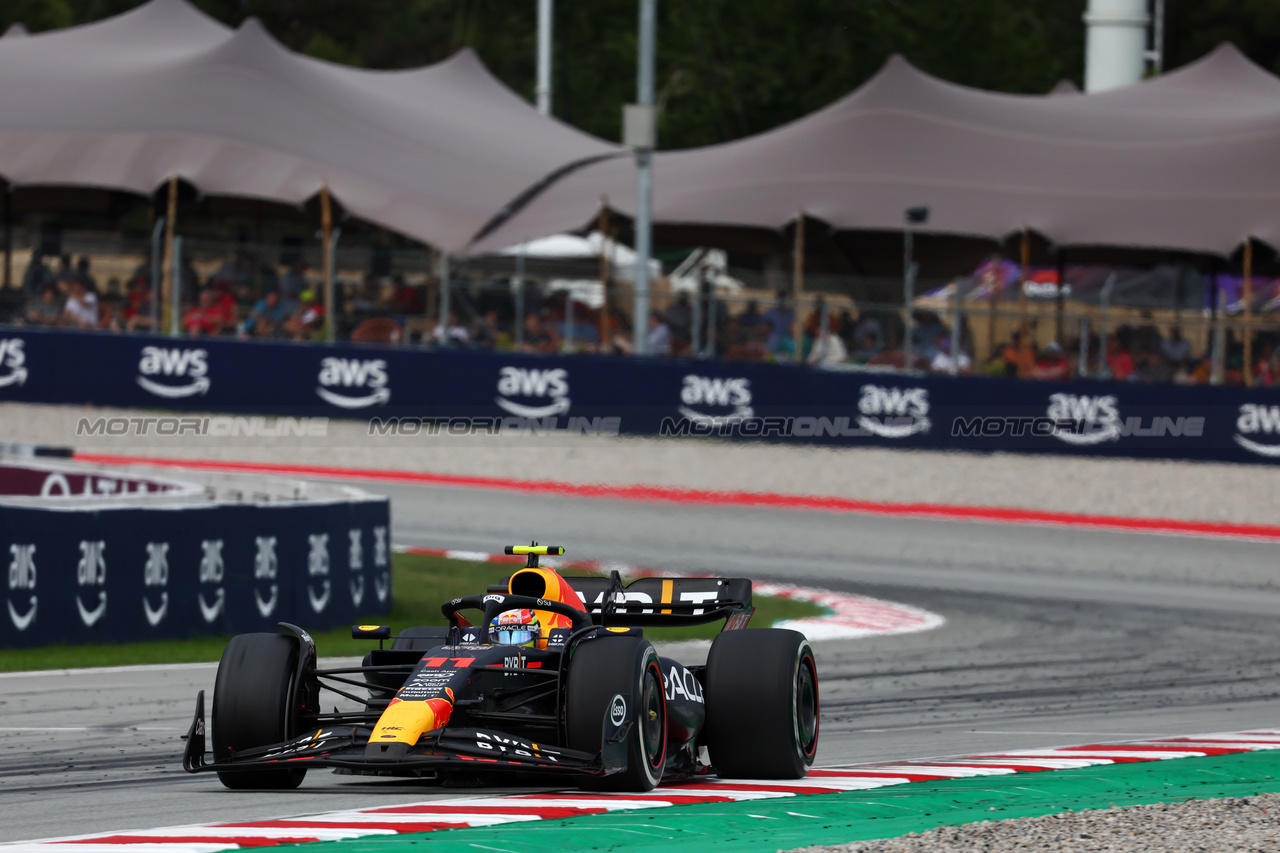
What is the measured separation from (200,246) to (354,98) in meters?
10.6

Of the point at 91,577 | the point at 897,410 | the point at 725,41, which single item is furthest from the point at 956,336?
the point at 725,41

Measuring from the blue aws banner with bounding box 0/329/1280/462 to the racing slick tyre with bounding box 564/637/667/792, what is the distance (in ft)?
51.1

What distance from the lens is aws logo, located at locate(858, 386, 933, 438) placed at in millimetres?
22625

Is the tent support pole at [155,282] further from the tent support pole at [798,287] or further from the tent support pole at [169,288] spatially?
the tent support pole at [798,287]

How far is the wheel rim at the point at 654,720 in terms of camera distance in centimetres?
731

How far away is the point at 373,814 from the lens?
6.71m

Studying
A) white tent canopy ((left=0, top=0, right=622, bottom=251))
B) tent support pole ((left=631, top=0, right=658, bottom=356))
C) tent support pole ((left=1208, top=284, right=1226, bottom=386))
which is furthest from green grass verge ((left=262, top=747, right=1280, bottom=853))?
white tent canopy ((left=0, top=0, right=622, bottom=251))

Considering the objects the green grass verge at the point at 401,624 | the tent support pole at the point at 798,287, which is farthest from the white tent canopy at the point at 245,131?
the green grass verge at the point at 401,624

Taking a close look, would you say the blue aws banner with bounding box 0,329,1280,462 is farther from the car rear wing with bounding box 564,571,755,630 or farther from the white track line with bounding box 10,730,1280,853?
the car rear wing with bounding box 564,571,755,630

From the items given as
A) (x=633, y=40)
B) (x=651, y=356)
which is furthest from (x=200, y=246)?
(x=633, y=40)

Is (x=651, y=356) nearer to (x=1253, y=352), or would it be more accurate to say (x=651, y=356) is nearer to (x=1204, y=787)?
(x=1253, y=352)

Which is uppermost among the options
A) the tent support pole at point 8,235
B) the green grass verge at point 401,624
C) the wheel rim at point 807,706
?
the tent support pole at point 8,235

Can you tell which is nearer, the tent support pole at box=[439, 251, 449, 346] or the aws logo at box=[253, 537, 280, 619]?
the aws logo at box=[253, 537, 280, 619]

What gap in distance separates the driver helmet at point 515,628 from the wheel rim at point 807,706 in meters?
1.18
